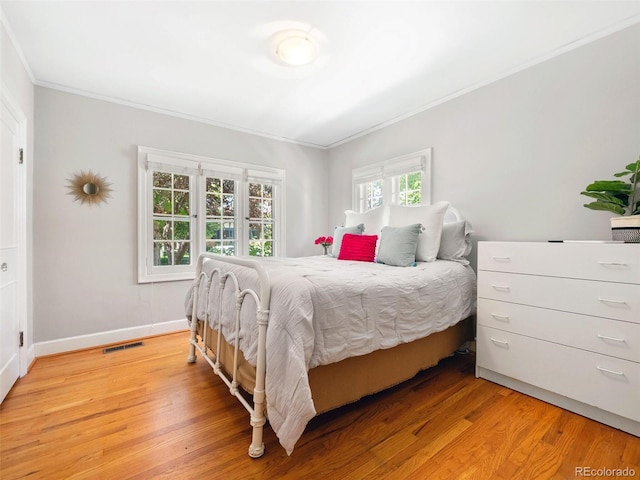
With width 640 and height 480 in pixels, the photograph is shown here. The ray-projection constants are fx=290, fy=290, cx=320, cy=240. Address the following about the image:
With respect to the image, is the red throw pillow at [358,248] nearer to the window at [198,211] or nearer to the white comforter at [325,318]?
the white comforter at [325,318]

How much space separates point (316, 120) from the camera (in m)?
3.44

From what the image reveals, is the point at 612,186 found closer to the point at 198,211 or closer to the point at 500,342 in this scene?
the point at 500,342

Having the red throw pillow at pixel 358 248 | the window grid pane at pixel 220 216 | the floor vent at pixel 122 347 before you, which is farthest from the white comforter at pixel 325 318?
the window grid pane at pixel 220 216

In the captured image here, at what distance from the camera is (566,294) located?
1.70 meters

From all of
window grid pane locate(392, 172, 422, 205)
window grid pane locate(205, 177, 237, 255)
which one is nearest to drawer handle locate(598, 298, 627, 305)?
window grid pane locate(392, 172, 422, 205)

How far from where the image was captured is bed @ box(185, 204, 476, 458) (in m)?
1.28

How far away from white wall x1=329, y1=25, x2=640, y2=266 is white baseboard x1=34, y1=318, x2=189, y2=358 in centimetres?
312

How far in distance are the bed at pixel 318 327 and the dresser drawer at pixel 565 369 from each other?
0.98 ft

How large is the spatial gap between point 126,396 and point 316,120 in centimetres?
313

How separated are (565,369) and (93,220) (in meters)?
3.85

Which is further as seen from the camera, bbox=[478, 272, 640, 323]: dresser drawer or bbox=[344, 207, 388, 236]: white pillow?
bbox=[344, 207, 388, 236]: white pillow

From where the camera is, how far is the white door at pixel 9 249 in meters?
1.86

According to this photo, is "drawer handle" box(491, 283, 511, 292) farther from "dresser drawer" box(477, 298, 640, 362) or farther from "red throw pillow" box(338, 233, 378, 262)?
"red throw pillow" box(338, 233, 378, 262)

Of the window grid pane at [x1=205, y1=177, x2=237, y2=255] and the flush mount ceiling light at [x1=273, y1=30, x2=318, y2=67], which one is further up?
the flush mount ceiling light at [x1=273, y1=30, x2=318, y2=67]
